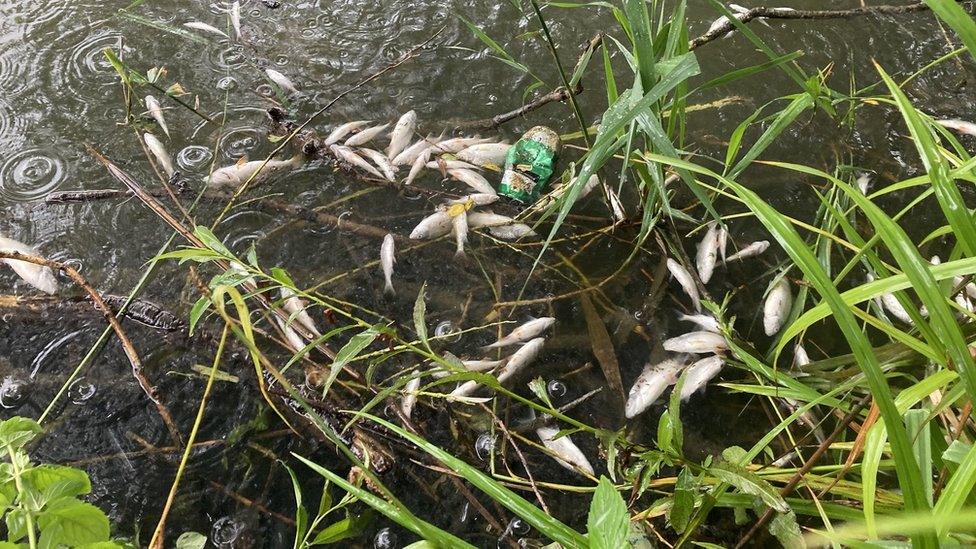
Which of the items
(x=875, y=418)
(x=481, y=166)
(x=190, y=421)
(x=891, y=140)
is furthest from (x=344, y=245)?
(x=891, y=140)

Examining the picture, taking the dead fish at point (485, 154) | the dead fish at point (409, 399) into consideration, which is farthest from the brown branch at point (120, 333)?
the dead fish at point (485, 154)

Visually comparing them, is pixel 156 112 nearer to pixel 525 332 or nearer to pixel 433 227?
pixel 433 227

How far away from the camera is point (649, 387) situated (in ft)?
6.48

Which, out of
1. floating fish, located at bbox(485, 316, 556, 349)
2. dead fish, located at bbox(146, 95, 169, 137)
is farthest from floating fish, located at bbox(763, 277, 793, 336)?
dead fish, located at bbox(146, 95, 169, 137)

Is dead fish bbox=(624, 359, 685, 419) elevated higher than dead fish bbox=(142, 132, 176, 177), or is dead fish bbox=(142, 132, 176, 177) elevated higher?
dead fish bbox=(142, 132, 176, 177)

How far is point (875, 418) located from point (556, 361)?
37.8 inches

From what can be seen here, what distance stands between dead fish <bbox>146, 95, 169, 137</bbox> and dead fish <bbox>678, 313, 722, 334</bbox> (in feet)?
7.27

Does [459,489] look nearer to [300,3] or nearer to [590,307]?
[590,307]

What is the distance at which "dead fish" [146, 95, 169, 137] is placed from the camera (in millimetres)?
2555

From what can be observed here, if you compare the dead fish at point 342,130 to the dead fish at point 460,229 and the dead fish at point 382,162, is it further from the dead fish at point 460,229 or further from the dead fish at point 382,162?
the dead fish at point 460,229

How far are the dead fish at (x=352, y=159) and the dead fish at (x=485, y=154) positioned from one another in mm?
356

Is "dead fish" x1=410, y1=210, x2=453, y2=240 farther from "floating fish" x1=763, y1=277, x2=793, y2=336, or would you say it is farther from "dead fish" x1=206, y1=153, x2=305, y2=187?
"floating fish" x1=763, y1=277, x2=793, y2=336

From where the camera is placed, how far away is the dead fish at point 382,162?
2490 mm

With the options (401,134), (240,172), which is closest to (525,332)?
(401,134)
